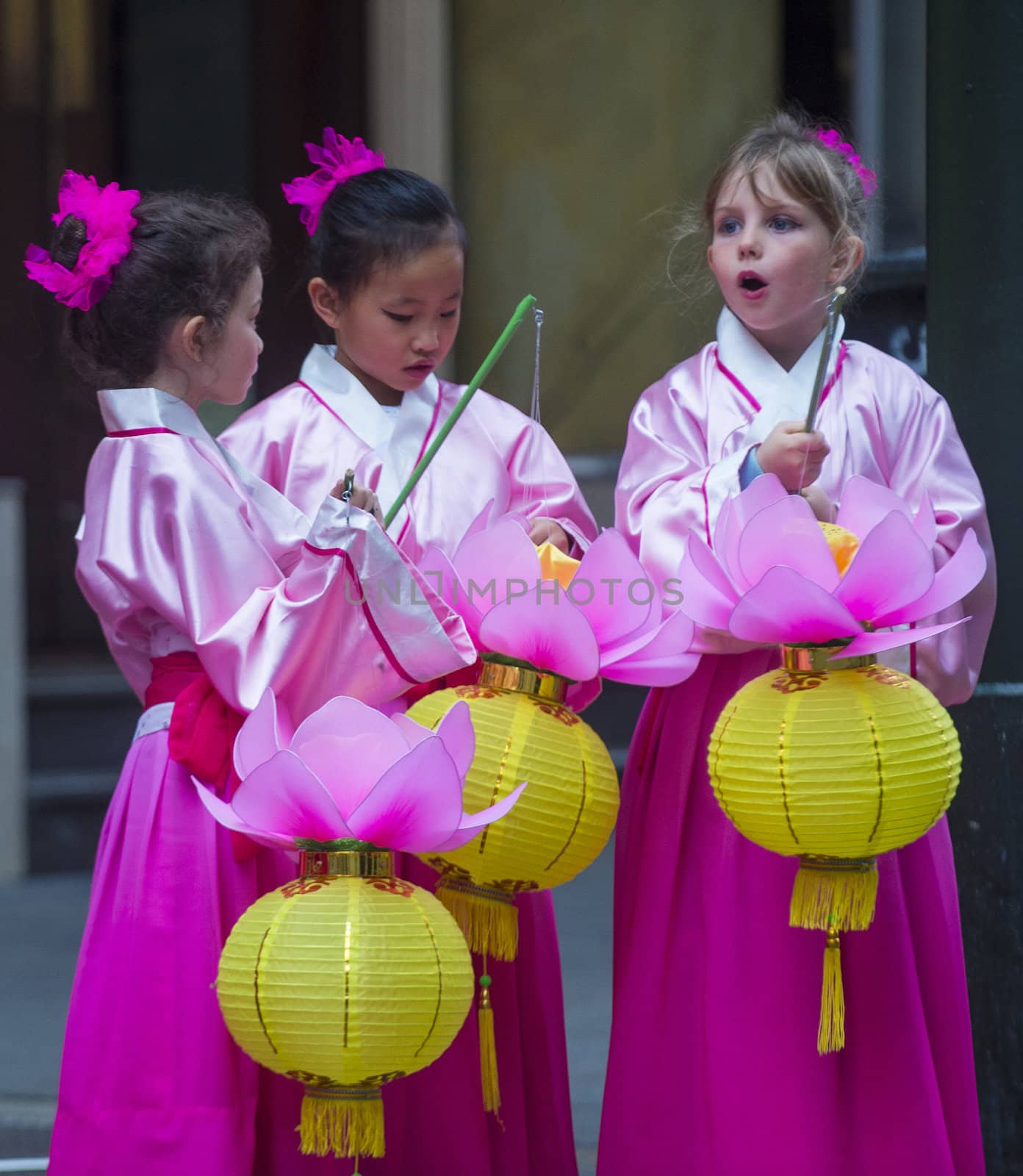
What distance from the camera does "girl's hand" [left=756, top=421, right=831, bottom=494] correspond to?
7.50 ft

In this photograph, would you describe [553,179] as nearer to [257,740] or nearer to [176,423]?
[176,423]

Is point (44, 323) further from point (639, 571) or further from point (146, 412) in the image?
point (639, 571)

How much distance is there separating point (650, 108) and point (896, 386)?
1892 mm

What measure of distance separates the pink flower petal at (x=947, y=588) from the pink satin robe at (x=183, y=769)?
1.72 feet

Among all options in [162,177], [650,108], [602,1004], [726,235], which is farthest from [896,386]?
[162,177]

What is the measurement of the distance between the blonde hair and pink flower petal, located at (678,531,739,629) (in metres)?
0.53

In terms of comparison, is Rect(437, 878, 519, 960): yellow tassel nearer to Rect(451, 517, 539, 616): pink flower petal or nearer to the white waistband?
Rect(451, 517, 539, 616): pink flower petal

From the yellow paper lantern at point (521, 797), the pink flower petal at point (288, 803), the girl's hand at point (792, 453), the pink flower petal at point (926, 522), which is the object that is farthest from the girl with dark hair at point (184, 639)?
the pink flower petal at point (926, 522)

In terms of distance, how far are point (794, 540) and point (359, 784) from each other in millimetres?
576

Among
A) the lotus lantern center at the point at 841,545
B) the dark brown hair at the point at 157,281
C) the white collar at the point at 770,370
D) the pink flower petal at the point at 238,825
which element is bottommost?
the pink flower petal at the point at 238,825

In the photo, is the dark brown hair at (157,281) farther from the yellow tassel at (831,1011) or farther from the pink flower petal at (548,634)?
the yellow tassel at (831,1011)

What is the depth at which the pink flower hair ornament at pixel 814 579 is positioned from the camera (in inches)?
82.7

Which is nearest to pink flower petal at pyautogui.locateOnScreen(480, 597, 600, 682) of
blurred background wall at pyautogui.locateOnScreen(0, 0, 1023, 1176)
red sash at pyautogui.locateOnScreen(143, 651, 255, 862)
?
red sash at pyautogui.locateOnScreen(143, 651, 255, 862)

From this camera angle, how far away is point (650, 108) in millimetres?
4199
